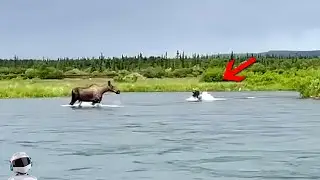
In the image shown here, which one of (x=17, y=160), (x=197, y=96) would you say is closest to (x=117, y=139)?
(x=17, y=160)

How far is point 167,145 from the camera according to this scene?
102 feet

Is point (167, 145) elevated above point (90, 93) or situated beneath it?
situated beneath

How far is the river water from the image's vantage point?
23234 millimetres

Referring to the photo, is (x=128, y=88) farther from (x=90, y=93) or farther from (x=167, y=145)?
(x=167, y=145)

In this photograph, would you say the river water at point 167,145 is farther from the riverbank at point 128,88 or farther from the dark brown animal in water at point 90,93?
the riverbank at point 128,88

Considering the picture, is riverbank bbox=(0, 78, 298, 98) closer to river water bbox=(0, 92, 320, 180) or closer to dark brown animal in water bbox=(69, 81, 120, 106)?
dark brown animal in water bbox=(69, 81, 120, 106)

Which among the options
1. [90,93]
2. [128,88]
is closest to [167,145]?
[90,93]

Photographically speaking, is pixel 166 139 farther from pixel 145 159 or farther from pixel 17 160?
pixel 17 160

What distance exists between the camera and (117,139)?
3409cm

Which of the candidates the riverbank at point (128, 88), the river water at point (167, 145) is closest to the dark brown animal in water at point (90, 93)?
the river water at point (167, 145)

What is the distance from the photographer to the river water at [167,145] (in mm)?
23234

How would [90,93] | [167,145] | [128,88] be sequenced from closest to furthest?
[167,145], [90,93], [128,88]

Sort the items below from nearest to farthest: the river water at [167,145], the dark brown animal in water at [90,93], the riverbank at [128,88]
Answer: the river water at [167,145] < the dark brown animal in water at [90,93] < the riverbank at [128,88]

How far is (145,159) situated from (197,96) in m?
49.3
